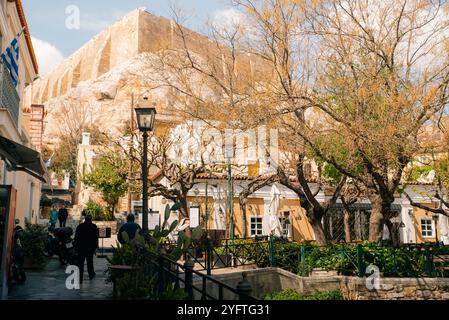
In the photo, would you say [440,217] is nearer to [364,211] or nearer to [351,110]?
[364,211]

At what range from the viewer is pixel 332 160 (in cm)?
1107

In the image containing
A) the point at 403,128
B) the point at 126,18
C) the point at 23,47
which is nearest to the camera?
the point at 403,128

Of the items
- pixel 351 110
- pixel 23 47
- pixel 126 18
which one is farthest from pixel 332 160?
pixel 126 18

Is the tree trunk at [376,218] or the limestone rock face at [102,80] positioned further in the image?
the limestone rock face at [102,80]

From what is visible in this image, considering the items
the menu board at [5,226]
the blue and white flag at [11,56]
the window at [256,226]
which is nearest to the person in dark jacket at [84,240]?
the menu board at [5,226]

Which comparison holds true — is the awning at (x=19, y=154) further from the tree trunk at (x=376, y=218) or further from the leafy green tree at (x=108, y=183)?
the leafy green tree at (x=108, y=183)

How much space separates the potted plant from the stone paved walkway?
0.26 metres

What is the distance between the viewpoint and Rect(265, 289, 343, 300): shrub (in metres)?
11.8

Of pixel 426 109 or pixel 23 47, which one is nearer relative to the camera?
pixel 426 109

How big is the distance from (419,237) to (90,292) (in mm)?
21489

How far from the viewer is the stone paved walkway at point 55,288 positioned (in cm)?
780

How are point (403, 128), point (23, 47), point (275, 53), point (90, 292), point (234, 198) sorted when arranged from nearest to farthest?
1. point (90, 292)
2. point (403, 128)
3. point (275, 53)
4. point (23, 47)
5. point (234, 198)

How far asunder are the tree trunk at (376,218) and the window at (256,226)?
8.63 meters

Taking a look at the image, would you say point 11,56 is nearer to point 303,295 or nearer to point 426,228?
point 303,295
